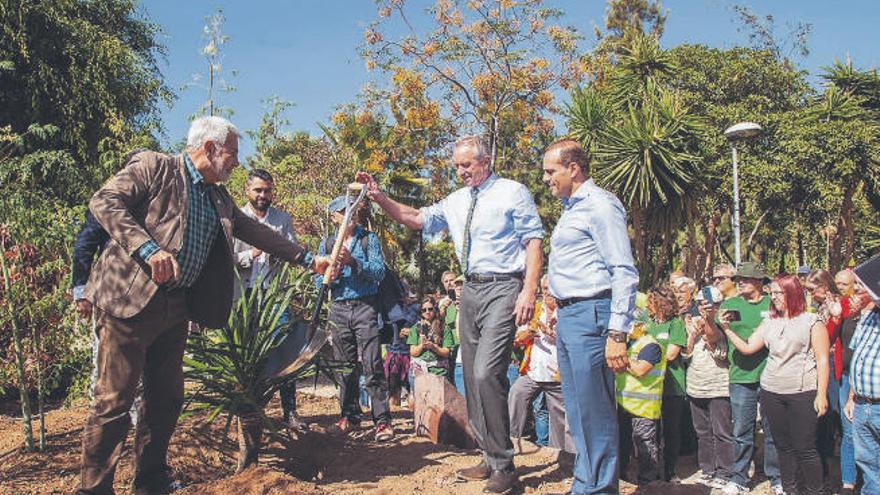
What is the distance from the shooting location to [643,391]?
577 centimetres

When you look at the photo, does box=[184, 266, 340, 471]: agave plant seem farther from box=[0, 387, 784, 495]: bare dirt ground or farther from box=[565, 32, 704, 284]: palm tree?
box=[565, 32, 704, 284]: palm tree

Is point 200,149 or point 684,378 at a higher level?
point 200,149

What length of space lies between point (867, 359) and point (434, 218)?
8.67 feet

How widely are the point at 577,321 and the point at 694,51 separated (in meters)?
24.1

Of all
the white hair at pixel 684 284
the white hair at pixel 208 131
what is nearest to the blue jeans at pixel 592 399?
the white hair at pixel 208 131

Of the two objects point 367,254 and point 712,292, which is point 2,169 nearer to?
point 367,254

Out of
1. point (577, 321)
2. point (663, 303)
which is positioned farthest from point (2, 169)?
point (663, 303)

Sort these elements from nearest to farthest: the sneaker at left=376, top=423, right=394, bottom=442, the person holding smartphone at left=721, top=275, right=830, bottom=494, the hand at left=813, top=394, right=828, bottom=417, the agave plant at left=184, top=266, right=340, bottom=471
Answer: the agave plant at left=184, top=266, right=340, bottom=471 → the hand at left=813, top=394, right=828, bottom=417 → the person holding smartphone at left=721, top=275, right=830, bottom=494 → the sneaker at left=376, top=423, right=394, bottom=442

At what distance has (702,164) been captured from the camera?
72.0 ft

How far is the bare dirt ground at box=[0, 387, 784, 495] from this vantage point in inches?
163

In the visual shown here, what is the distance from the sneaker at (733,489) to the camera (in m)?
5.66

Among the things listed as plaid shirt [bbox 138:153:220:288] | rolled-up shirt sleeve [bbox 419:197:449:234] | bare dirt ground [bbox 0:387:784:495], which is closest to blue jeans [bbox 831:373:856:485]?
bare dirt ground [bbox 0:387:784:495]

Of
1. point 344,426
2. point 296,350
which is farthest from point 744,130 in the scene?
point 296,350

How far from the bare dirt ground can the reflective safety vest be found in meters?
0.76
